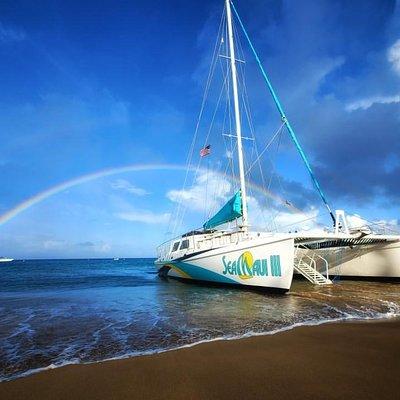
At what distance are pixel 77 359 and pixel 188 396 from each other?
11.1 feet

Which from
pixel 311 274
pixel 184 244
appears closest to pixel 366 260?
pixel 311 274

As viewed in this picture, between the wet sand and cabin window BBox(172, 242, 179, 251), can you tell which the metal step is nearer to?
cabin window BBox(172, 242, 179, 251)

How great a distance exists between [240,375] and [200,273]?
1799 cm

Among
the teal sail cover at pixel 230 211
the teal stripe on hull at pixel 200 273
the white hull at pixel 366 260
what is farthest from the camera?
the white hull at pixel 366 260

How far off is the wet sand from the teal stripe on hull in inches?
509

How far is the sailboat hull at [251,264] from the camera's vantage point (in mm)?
17281

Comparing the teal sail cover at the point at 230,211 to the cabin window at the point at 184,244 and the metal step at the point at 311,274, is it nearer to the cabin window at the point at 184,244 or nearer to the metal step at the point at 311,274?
the cabin window at the point at 184,244

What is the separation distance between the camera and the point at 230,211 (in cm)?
2225

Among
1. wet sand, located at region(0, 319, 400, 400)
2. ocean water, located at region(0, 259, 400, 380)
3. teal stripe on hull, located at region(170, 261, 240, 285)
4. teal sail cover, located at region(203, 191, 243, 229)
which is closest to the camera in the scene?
wet sand, located at region(0, 319, 400, 400)

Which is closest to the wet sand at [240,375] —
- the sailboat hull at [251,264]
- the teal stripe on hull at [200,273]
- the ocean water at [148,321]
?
the ocean water at [148,321]

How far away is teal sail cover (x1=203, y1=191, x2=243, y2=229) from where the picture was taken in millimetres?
21755

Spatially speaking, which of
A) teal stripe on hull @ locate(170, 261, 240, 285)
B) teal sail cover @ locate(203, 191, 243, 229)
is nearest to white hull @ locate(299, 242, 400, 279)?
teal sail cover @ locate(203, 191, 243, 229)

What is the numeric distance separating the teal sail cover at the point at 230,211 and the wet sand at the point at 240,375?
46.6 feet

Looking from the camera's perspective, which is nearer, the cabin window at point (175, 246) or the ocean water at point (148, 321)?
the ocean water at point (148, 321)
